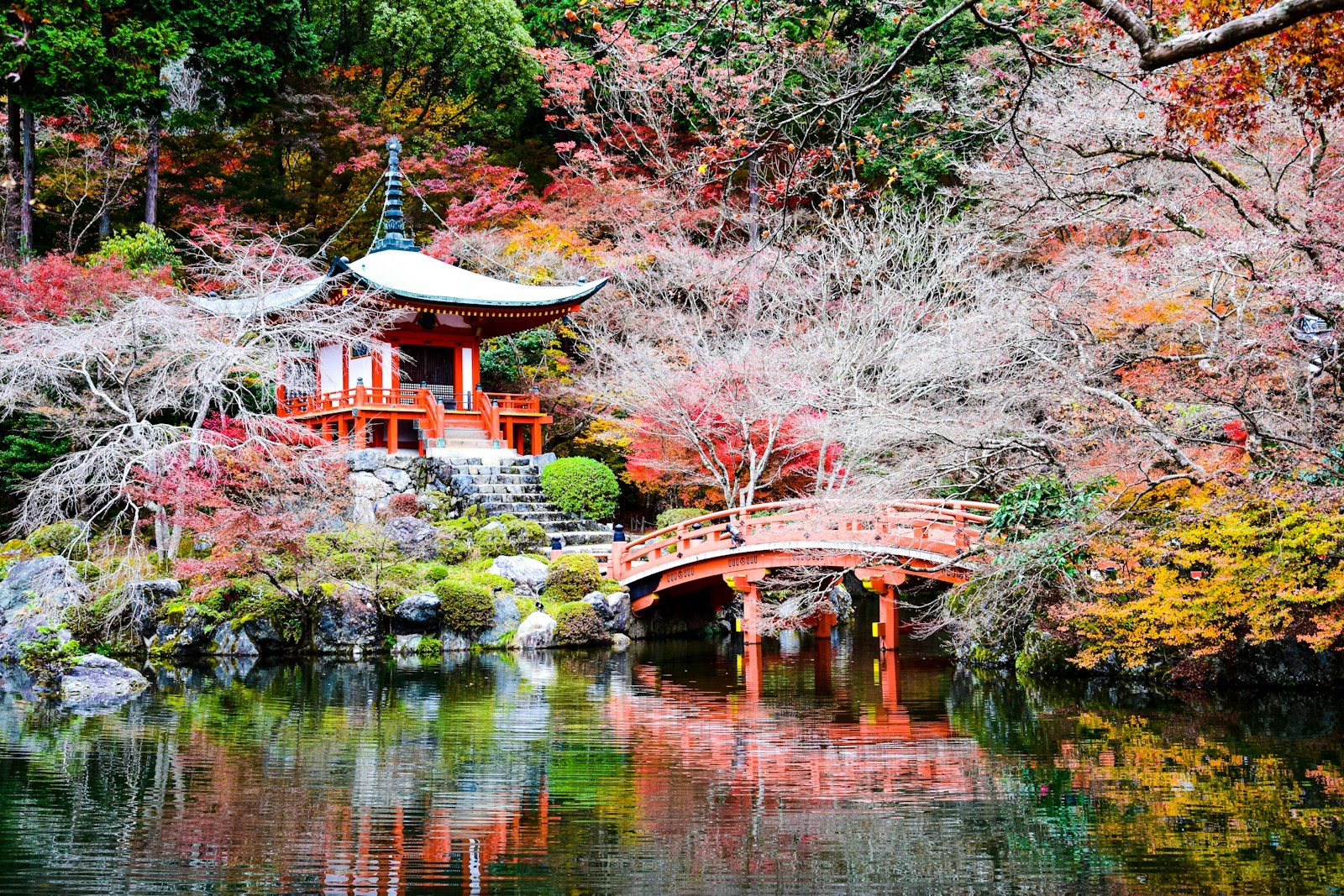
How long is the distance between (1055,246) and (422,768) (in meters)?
14.6

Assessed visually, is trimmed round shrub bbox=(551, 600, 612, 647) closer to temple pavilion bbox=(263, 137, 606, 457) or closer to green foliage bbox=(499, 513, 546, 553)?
green foliage bbox=(499, 513, 546, 553)

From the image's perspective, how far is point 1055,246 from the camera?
19.3 metres

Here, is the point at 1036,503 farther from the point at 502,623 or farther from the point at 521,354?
the point at 521,354

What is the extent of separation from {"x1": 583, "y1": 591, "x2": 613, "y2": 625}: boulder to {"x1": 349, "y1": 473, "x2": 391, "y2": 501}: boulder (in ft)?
13.8

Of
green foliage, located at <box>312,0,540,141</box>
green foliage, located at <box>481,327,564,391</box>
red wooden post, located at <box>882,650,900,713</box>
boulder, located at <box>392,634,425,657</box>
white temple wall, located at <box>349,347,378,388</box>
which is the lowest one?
red wooden post, located at <box>882,650,900,713</box>

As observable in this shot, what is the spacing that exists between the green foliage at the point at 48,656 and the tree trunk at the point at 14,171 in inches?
347

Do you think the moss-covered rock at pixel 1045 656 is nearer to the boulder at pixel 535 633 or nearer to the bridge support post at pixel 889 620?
the bridge support post at pixel 889 620

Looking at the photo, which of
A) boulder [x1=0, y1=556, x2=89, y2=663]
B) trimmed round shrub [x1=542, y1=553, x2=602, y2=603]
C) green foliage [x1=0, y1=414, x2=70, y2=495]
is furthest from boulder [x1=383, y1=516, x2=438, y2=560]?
green foliage [x1=0, y1=414, x2=70, y2=495]

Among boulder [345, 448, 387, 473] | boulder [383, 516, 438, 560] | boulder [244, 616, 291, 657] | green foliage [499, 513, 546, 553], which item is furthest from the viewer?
boulder [345, 448, 387, 473]

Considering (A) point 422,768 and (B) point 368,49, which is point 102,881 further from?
(B) point 368,49

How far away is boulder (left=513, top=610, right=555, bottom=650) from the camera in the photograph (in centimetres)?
1627

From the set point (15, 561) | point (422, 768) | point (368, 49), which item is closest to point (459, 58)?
point (368, 49)

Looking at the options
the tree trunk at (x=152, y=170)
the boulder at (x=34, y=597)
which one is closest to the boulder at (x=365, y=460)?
the boulder at (x=34, y=597)

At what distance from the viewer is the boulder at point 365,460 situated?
19.6m
